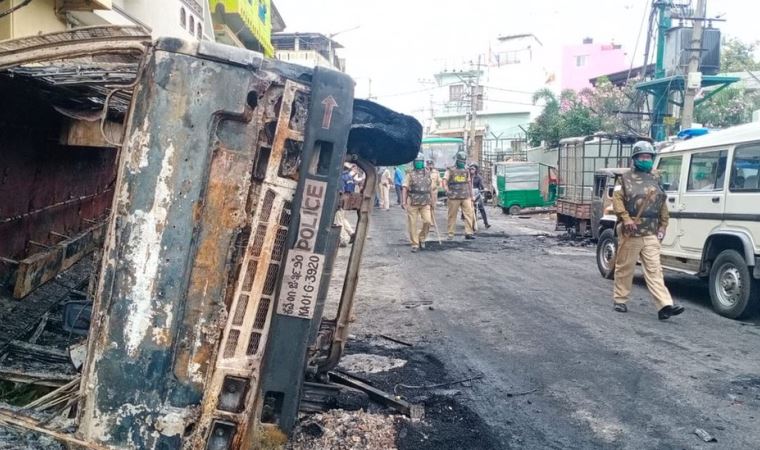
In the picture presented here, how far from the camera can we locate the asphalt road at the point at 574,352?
155 inches

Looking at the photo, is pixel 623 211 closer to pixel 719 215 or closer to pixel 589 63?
pixel 719 215

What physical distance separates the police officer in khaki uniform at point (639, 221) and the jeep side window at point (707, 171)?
2.97ft

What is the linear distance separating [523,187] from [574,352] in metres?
19.2

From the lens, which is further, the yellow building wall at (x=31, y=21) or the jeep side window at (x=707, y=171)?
the yellow building wall at (x=31, y=21)

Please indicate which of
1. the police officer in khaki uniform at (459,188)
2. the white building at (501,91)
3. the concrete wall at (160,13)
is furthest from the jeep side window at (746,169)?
the white building at (501,91)

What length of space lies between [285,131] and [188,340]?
983mm

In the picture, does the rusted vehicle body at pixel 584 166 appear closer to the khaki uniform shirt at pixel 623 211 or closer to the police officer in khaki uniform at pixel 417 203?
the police officer in khaki uniform at pixel 417 203

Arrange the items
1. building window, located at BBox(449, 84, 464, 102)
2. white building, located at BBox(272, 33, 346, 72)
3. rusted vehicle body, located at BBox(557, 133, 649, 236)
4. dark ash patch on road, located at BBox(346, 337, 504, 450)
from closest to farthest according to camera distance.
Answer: dark ash patch on road, located at BBox(346, 337, 504, 450) → rusted vehicle body, located at BBox(557, 133, 649, 236) → white building, located at BBox(272, 33, 346, 72) → building window, located at BBox(449, 84, 464, 102)

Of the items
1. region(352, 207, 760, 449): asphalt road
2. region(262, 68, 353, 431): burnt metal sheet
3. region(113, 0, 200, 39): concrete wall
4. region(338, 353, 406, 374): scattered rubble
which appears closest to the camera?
region(262, 68, 353, 431): burnt metal sheet

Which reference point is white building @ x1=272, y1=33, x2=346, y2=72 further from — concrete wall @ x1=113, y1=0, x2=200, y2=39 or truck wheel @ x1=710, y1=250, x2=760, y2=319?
truck wheel @ x1=710, y1=250, x2=760, y2=319

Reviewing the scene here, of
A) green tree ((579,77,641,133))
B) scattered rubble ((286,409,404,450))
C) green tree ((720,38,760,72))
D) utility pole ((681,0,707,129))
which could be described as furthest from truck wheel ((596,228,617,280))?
green tree ((720,38,760,72))

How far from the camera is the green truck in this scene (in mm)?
24109

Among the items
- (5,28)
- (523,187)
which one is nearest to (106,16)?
(5,28)

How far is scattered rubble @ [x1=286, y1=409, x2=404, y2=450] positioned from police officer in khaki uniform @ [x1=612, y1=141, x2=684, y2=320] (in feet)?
14.1
